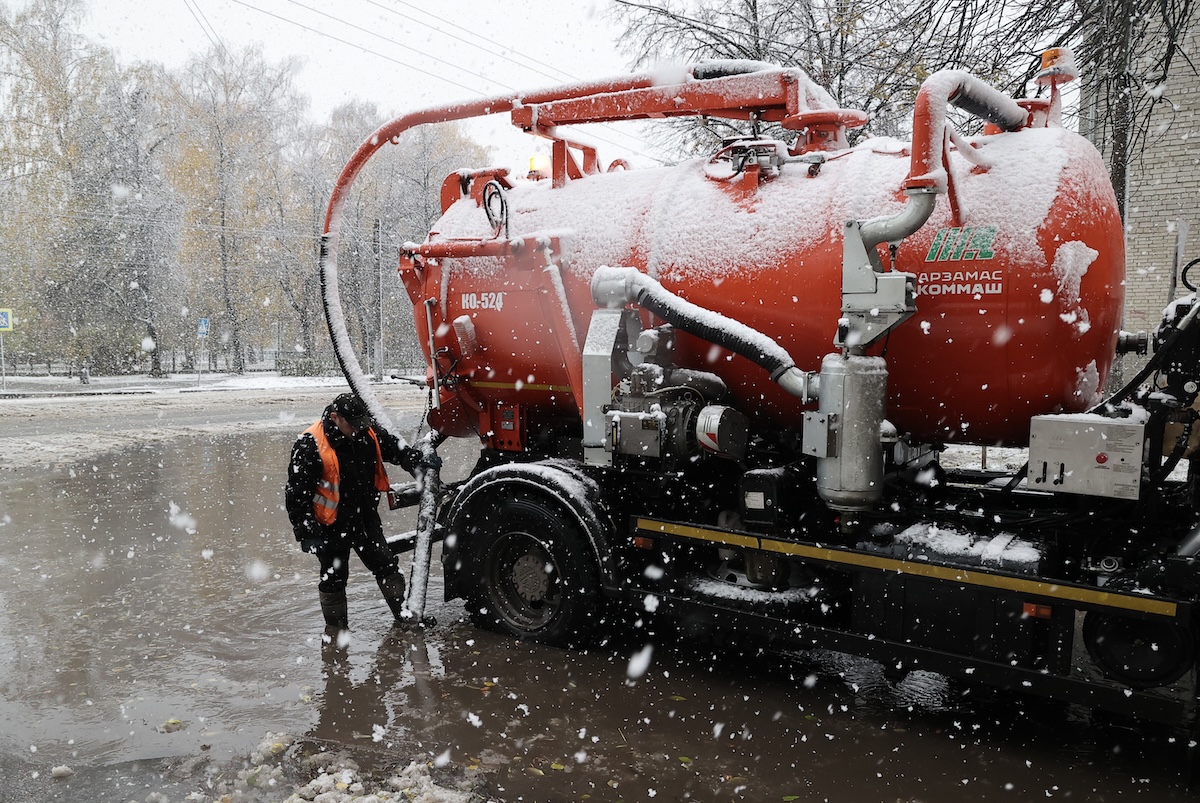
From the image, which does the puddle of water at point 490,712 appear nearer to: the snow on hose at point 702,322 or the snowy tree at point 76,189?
the snow on hose at point 702,322

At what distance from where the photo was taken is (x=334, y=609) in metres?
5.37

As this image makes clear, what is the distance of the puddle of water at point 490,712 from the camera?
3.66m

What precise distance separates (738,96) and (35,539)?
709cm

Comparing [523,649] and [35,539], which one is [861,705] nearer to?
[523,649]

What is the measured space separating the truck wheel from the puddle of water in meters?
0.15

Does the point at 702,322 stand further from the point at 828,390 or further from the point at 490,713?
the point at 490,713

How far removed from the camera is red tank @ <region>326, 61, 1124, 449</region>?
3.85m

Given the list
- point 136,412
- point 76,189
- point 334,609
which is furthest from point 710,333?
point 76,189

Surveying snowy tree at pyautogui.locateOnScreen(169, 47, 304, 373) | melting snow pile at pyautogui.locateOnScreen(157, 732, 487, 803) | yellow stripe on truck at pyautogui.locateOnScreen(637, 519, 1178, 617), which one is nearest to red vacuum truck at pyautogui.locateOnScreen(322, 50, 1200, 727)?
yellow stripe on truck at pyautogui.locateOnScreen(637, 519, 1178, 617)

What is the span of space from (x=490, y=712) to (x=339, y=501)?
5.81 feet

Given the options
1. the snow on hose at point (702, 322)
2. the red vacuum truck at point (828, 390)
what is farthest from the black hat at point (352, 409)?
the snow on hose at point (702, 322)

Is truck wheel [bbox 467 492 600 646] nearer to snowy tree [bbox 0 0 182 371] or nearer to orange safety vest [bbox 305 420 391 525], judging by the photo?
orange safety vest [bbox 305 420 391 525]

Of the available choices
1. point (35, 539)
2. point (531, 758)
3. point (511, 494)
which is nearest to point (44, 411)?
point (35, 539)

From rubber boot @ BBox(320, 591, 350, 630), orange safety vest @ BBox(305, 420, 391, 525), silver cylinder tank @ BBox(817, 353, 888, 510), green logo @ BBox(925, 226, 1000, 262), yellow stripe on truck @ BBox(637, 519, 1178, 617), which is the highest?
green logo @ BBox(925, 226, 1000, 262)
